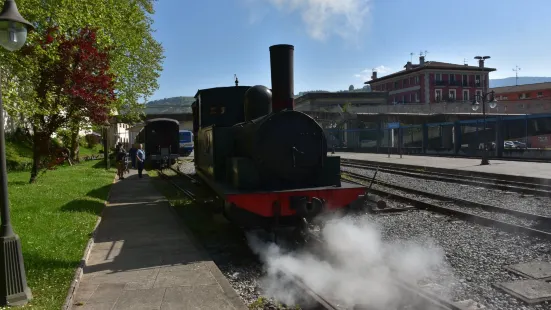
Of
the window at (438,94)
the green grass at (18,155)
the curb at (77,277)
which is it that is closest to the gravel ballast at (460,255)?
the curb at (77,277)

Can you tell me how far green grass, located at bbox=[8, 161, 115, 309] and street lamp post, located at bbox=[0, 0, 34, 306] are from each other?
206 millimetres

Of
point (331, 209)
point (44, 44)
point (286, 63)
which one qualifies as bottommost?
point (331, 209)

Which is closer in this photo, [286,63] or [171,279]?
[171,279]

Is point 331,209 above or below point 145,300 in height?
above

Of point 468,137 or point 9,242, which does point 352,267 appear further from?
point 468,137

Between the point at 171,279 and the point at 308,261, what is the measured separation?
6.21 ft

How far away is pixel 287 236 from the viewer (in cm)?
730

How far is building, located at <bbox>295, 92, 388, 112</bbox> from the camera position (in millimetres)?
70875

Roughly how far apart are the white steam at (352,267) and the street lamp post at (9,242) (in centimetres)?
261

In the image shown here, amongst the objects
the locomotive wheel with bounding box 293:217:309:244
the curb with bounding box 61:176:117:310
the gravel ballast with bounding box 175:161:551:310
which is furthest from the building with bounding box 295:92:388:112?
the curb with bounding box 61:176:117:310

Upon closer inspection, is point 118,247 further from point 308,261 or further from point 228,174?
point 308,261

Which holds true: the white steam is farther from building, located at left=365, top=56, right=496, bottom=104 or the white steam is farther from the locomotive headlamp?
building, located at left=365, top=56, right=496, bottom=104

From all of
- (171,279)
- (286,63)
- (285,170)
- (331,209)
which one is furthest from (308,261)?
(286,63)

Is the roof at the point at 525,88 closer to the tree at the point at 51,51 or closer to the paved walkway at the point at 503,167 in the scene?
the paved walkway at the point at 503,167
